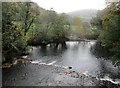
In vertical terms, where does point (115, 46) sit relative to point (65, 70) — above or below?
above

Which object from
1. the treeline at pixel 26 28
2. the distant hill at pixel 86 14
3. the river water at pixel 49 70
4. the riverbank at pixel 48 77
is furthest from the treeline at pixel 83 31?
the riverbank at pixel 48 77

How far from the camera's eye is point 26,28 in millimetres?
29547

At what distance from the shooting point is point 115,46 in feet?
52.7

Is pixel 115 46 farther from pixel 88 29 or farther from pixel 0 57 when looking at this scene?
pixel 88 29

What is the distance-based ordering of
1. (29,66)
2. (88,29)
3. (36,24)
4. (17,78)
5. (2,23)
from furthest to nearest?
1. (88,29)
2. (36,24)
3. (29,66)
4. (2,23)
5. (17,78)

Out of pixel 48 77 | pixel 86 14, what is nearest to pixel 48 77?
pixel 48 77

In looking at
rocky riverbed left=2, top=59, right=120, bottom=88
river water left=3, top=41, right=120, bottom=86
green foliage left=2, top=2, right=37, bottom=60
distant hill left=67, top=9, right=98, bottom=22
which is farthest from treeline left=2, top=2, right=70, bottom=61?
distant hill left=67, top=9, right=98, bottom=22

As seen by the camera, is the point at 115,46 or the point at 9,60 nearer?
the point at 115,46

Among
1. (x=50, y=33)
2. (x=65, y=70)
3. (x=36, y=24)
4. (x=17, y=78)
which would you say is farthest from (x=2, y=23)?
(x=50, y=33)

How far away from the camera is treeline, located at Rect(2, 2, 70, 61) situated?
71.8 feet

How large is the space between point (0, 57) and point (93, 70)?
910 centimetres

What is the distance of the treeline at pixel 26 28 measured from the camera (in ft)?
71.8

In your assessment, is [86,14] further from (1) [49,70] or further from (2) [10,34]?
(1) [49,70]

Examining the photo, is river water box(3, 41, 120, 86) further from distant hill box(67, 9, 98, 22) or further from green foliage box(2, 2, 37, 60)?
distant hill box(67, 9, 98, 22)
